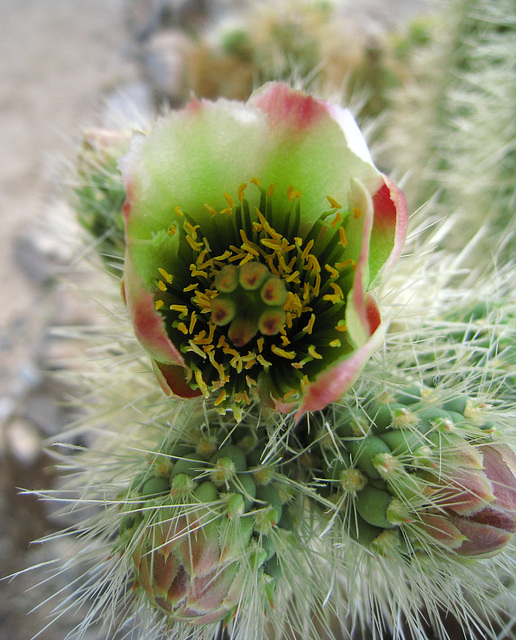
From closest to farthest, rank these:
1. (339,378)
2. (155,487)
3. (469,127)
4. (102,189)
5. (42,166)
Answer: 1. (339,378)
2. (155,487)
3. (102,189)
4. (469,127)
5. (42,166)

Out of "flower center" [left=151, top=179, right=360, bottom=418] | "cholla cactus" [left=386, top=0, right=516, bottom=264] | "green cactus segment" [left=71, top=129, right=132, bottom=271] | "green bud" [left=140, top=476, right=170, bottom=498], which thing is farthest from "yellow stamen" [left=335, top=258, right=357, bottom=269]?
"cholla cactus" [left=386, top=0, right=516, bottom=264]

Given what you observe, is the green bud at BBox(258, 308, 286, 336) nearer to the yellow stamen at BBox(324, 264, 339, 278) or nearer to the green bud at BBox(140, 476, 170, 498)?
the yellow stamen at BBox(324, 264, 339, 278)

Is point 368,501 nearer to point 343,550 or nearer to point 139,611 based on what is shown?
point 343,550

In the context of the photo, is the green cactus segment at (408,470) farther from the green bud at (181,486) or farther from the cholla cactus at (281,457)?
the green bud at (181,486)

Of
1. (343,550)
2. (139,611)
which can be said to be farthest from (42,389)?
(343,550)

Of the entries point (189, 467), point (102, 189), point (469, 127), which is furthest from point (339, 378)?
point (469, 127)

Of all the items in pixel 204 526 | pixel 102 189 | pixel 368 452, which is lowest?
pixel 204 526

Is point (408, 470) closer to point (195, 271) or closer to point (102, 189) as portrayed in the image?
point (195, 271)
